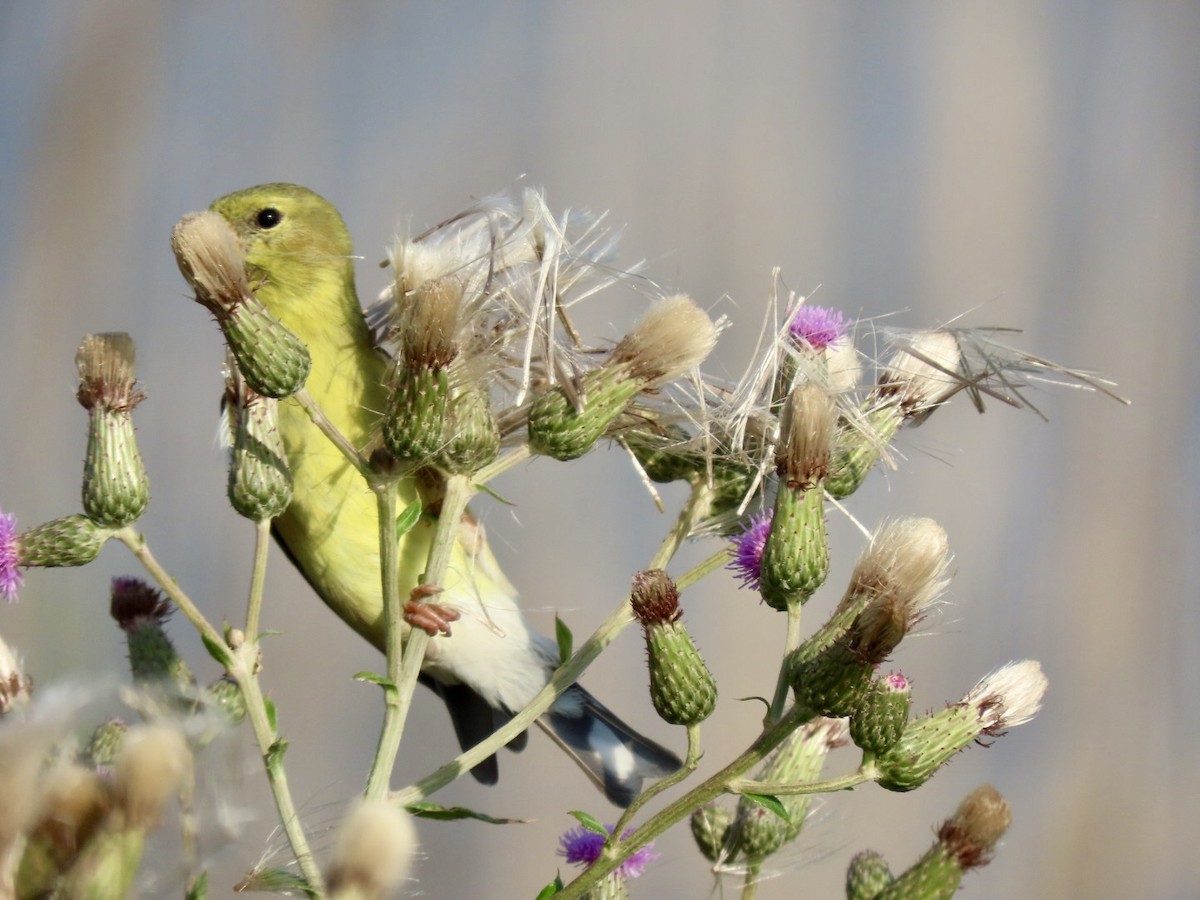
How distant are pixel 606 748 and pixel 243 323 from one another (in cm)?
65

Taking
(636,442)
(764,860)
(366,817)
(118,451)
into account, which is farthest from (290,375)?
(764,860)

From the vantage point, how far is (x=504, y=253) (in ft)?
2.77

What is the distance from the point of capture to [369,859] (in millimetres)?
453

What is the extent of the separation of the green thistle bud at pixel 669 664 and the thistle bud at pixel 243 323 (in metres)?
0.25

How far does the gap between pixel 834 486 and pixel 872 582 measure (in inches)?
6.8

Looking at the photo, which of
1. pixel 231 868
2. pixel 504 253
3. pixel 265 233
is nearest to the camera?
pixel 231 868

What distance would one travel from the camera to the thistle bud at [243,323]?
28.6 inches

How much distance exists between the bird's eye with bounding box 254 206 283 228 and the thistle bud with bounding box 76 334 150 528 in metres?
0.47

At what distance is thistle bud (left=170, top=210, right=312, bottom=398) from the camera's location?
2.38 feet

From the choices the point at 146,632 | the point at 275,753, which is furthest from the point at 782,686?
the point at 146,632

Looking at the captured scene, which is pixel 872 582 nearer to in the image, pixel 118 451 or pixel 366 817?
pixel 366 817

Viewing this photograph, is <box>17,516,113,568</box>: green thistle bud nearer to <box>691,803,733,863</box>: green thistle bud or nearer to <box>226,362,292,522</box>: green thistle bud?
<box>226,362,292,522</box>: green thistle bud

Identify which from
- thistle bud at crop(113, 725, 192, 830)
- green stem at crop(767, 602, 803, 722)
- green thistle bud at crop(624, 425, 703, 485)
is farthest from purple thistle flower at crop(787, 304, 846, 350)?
thistle bud at crop(113, 725, 192, 830)

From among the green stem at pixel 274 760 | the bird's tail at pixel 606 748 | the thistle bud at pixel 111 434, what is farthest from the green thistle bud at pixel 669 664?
the bird's tail at pixel 606 748
